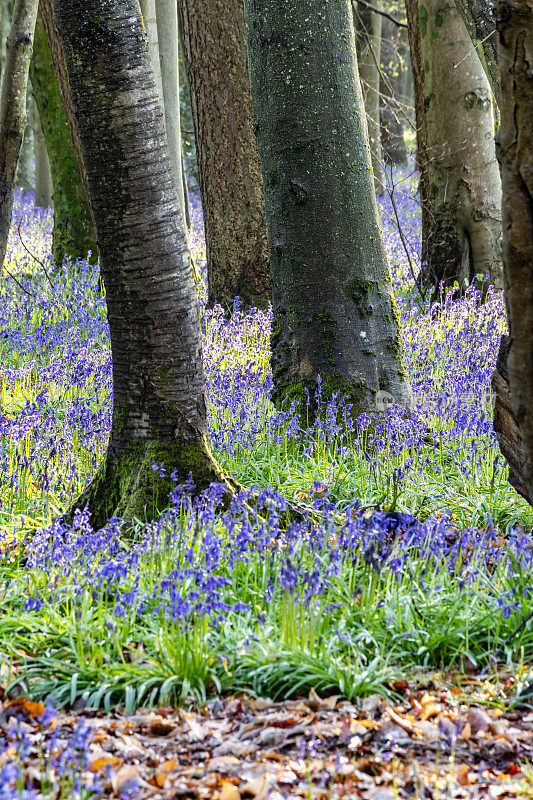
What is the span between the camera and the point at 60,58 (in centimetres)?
948

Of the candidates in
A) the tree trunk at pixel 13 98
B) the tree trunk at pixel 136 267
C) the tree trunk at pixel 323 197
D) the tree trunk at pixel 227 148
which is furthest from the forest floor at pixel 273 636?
the tree trunk at pixel 227 148

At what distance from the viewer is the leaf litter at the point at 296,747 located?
2.23m

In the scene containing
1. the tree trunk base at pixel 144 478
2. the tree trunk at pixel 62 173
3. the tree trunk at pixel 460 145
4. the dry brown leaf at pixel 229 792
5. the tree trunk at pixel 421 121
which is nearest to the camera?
the dry brown leaf at pixel 229 792

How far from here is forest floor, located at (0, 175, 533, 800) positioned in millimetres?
2336

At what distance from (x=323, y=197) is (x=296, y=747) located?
139 inches

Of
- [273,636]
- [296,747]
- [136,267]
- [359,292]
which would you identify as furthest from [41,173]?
[296,747]

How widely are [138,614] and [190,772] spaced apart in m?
0.81

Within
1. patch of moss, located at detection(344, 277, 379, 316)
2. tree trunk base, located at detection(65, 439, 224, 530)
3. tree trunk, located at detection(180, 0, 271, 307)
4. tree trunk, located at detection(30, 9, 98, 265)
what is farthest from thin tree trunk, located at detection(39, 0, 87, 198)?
tree trunk base, located at detection(65, 439, 224, 530)

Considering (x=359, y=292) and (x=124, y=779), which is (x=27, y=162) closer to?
(x=359, y=292)

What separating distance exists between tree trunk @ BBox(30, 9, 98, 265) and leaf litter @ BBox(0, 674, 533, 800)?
797cm

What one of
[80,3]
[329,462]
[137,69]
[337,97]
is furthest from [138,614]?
[337,97]

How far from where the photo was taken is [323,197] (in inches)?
197

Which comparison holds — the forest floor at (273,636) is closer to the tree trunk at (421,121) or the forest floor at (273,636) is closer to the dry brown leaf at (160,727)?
the dry brown leaf at (160,727)

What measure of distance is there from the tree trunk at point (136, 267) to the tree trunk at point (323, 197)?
1.43m
